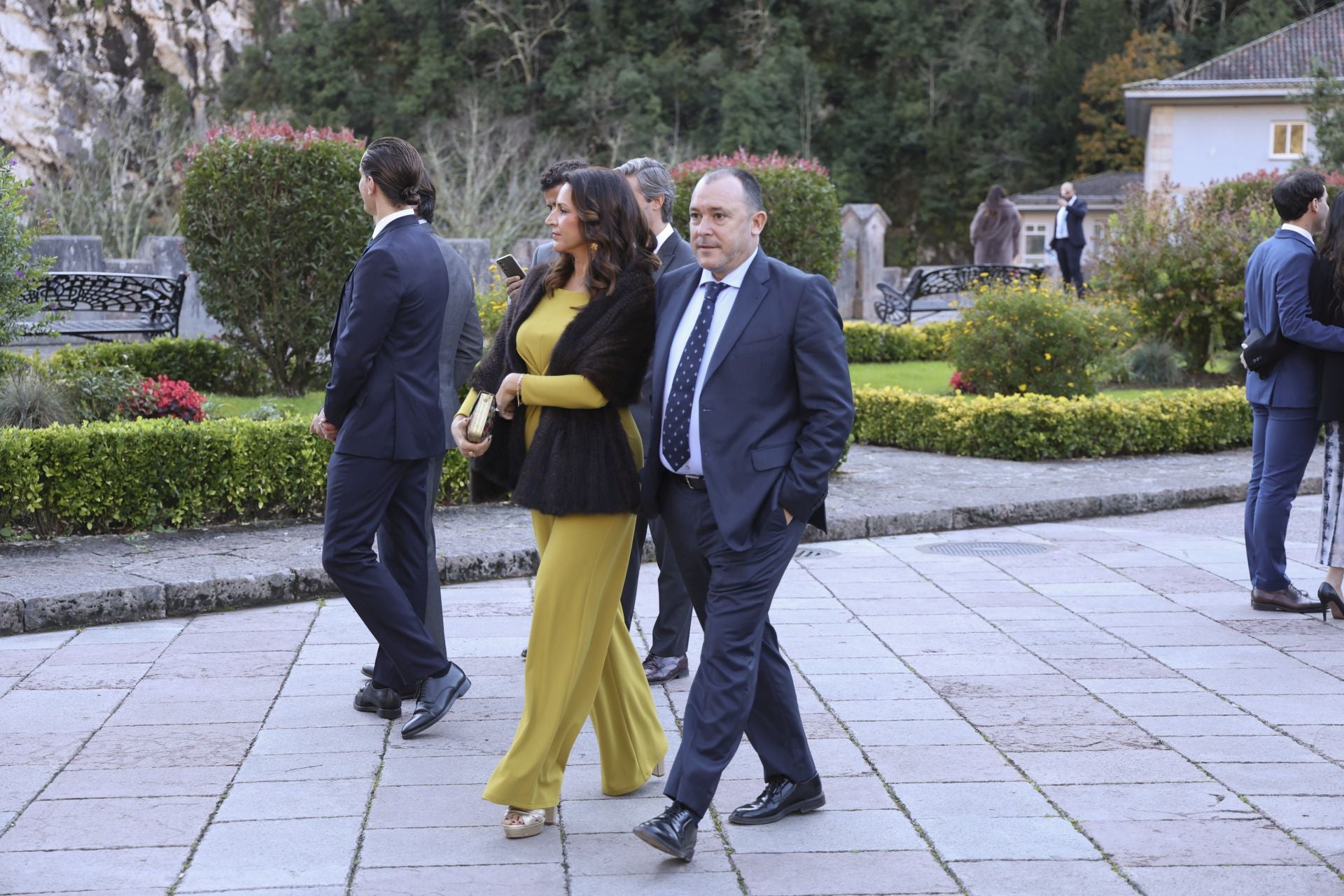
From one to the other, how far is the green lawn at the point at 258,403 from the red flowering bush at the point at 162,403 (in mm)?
582

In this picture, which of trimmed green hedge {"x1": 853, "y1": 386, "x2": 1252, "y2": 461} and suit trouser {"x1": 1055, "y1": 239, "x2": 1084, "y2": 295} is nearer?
trimmed green hedge {"x1": 853, "y1": 386, "x2": 1252, "y2": 461}

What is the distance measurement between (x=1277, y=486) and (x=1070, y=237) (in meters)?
13.6

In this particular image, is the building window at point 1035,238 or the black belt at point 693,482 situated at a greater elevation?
the building window at point 1035,238

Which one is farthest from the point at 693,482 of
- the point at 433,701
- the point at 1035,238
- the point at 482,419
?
the point at 1035,238

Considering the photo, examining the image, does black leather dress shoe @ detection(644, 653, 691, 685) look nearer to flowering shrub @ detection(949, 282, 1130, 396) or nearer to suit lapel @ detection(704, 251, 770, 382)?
suit lapel @ detection(704, 251, 770, 382)

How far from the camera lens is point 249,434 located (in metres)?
7.96

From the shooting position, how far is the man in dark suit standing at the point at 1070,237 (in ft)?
63.9

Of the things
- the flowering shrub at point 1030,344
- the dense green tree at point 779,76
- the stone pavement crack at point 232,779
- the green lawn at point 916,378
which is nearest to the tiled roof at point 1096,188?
the dense green tree at point 779,76

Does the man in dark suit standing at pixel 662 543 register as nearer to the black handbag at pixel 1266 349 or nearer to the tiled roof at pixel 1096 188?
the black handbag at pixel 1266 349

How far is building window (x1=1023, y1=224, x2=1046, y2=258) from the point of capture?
4488 centimetres

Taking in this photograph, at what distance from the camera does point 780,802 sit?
159 inches

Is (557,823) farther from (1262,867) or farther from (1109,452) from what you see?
(1109,452)

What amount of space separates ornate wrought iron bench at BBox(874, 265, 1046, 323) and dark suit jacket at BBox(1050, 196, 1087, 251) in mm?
652

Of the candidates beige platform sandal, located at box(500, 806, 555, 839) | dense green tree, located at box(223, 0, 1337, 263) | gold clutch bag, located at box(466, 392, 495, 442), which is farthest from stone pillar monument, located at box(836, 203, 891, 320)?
dense green tree, located at box(223, 0, 1337, 263)
